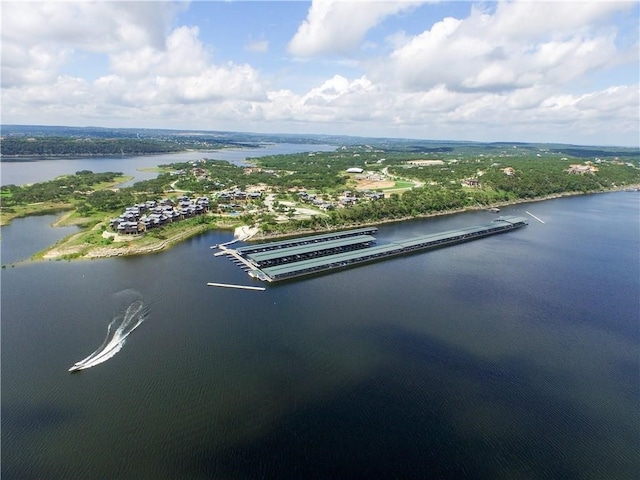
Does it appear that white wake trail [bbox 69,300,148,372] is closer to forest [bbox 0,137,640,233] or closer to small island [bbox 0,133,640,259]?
small island [bbox 0,133,640,259]

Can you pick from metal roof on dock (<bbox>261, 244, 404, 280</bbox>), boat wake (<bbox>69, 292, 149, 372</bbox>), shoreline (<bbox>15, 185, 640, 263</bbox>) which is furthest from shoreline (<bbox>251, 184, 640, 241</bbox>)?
boat wake (<bbox>69, 292, 149, 372</bbox>)

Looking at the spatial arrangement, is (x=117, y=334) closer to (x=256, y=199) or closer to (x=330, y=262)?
(x=330, y=262)

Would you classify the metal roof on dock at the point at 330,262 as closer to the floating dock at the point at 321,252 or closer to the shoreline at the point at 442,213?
the floating dock at the point at 321,252

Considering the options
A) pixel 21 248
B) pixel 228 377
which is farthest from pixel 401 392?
pixel 21 248

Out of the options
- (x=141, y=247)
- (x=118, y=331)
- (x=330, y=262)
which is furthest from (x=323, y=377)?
(x=141, y=247)

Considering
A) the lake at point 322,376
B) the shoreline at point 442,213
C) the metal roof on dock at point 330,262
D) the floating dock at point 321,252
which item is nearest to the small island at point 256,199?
the shoreline at point 442,213

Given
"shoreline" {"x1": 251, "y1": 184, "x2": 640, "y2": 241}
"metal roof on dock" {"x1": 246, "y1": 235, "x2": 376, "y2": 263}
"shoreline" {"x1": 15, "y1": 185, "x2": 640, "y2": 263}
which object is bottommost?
"shoreline" {"x1": 251, "y1": 184, "x2": 640, "y2": 241}

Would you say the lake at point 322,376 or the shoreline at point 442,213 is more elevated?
the lake at point 322,376
